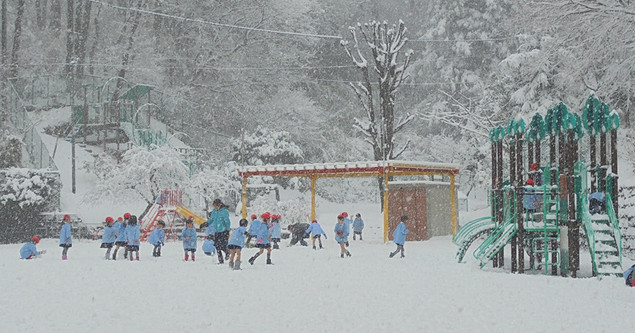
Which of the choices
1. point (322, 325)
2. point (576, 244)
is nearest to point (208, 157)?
point (576, 244)

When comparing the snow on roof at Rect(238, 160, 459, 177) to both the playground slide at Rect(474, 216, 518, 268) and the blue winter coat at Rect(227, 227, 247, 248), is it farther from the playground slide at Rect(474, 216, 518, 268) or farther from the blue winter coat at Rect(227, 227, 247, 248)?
the blue winter coat at Rect(227, 227, 247, 248)

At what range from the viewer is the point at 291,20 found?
4456 centimetres

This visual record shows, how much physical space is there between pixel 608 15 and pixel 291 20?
96.9ft

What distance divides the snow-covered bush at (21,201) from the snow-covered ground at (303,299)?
11.9m

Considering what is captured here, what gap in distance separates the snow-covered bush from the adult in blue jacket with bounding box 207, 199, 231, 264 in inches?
546

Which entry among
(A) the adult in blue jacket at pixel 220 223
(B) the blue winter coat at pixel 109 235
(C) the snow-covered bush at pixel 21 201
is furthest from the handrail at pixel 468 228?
(C) the snow-covered bush at pixel 21 201

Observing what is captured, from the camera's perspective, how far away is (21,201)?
1086 inches

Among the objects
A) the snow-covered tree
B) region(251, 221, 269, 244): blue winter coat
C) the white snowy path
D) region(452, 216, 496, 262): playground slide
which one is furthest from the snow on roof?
the white snowy path

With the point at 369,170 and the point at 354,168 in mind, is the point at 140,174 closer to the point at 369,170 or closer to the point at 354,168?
the point at 354,168

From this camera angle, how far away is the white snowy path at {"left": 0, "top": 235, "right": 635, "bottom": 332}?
27.1 ft

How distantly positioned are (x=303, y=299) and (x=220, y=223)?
630 centimetres

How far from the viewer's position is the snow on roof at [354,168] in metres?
24.8

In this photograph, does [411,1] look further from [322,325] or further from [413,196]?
[322,325]

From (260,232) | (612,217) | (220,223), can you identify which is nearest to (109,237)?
(220,223)
